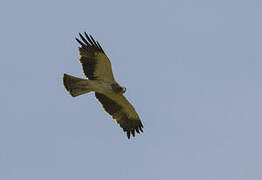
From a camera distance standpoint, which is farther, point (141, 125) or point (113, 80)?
point (141, 125)

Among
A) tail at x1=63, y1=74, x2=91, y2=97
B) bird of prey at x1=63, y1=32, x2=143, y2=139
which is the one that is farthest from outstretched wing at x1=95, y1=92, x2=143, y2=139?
tail at x1=63, y1=74, x2=91, y2=97

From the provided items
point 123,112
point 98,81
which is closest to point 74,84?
point 98,81

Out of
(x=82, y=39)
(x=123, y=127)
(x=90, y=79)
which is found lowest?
(x=123, y=127)

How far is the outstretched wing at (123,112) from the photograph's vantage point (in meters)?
17.1

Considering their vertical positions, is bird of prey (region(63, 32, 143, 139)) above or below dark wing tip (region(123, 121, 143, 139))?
above

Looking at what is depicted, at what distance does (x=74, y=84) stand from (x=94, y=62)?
1050 millimetres

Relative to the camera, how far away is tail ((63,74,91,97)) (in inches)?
624

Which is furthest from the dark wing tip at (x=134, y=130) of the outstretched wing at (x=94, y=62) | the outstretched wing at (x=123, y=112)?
the outstretched wing at (x=94, y=62)

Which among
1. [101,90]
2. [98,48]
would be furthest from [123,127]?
[98,48]

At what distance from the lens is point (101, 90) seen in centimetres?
1633

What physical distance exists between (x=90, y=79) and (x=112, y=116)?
1724 millimetres

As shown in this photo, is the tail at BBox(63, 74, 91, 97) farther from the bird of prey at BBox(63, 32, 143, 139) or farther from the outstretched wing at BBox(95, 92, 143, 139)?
the outstretched wing at BBox(95, 92, 143, 139)

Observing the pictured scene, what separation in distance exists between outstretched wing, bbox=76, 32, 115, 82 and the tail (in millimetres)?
568

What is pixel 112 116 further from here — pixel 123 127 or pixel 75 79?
pixel 75 79
